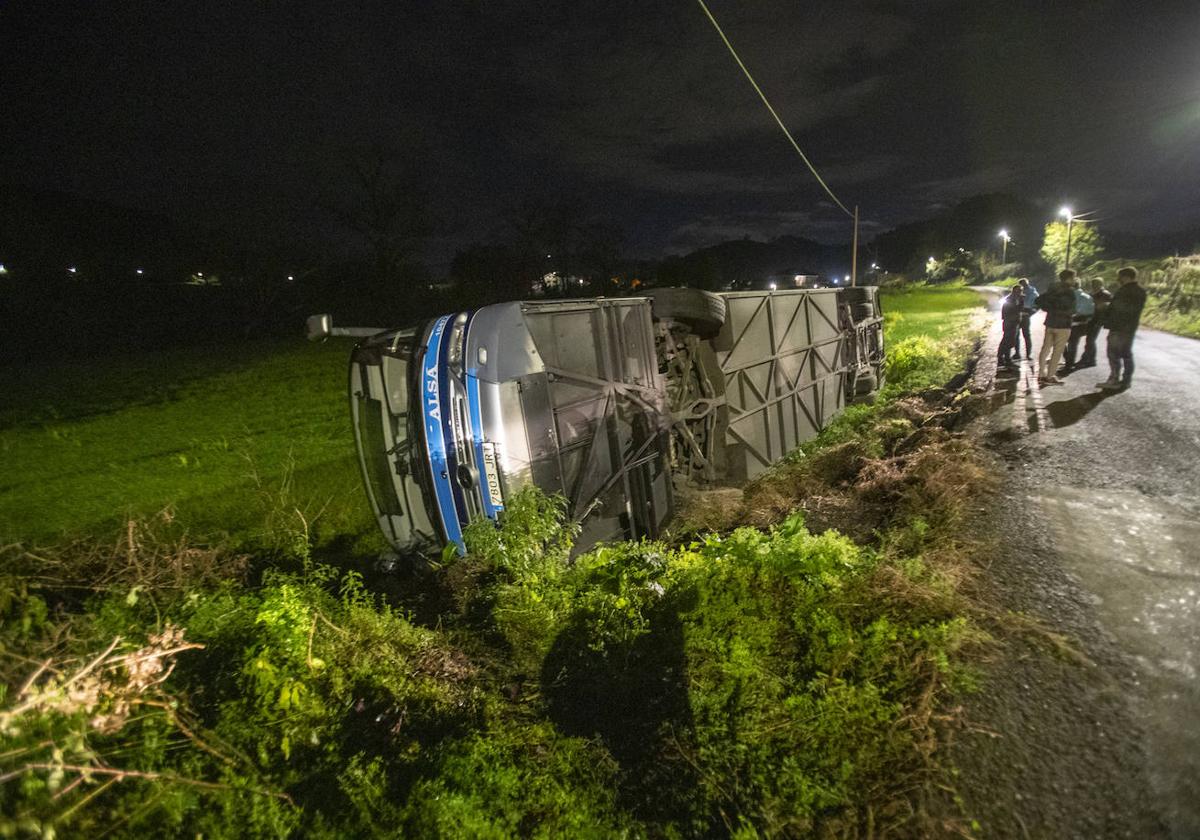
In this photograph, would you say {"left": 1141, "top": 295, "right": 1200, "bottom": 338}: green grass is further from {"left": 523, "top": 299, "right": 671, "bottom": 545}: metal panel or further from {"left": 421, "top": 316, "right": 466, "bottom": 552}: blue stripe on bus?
{"left": 421, "top": 316, "right": 466, "bottom": 552}: blue stripe on bus

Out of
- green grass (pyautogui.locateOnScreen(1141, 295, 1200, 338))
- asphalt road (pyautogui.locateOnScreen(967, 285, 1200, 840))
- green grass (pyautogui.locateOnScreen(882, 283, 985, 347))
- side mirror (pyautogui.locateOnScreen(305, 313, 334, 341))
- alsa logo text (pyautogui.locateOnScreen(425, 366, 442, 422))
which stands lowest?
asphalt road (pyautogui.locateOnScreen(967, 285, 1200, 840))

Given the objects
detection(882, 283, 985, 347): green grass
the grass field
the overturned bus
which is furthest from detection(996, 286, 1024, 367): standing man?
detection(882, 283, 985, 347): green grass

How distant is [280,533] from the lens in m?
5.49

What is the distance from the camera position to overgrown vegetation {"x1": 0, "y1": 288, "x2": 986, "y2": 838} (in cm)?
196

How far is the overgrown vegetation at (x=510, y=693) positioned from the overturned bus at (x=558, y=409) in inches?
19.0

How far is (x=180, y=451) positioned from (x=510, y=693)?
10522 mm

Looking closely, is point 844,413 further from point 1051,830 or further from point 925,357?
point 1051,830

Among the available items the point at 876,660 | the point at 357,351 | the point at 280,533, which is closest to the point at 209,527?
the point at 280,533

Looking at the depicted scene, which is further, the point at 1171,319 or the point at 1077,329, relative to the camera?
the point at 1171,319

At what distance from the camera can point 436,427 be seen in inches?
150

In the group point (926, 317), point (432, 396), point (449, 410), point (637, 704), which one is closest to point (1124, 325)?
point (637, 704)

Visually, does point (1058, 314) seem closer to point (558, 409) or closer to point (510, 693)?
point (558, 409)

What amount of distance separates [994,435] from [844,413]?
4.17 metres

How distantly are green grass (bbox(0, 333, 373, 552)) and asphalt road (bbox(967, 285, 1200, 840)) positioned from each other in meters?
5.60
